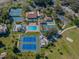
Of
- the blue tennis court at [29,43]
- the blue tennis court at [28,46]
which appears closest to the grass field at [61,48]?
the blue tennis court at [29,43]

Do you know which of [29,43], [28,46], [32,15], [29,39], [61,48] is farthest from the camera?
[32,15]

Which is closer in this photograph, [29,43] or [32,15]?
[29,43]

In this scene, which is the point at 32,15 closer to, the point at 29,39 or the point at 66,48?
the point at 29,39

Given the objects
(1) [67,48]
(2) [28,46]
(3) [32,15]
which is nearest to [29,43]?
(2) [28,46]

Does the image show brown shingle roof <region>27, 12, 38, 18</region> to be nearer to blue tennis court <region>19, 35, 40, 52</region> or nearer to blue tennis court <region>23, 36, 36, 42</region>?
blue tennis court <region>19, 35, 40, 52</region>

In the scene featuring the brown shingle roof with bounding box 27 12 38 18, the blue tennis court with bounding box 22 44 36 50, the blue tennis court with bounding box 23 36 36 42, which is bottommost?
the blue tennis court with bounding box 22 44 36 50

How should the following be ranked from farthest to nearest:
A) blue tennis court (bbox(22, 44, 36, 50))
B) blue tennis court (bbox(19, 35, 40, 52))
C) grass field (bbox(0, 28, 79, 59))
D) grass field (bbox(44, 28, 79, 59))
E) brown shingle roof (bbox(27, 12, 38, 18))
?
brown shingle roof (bbox(27, 12, 38, 18)) < blue tennis court (bbox(22, 44, 36, 50)) < blue tennis court (bbox(19, 35, 40, 52)) < grass field (bbox(44, 28, 79, 59)) < grass field (bbox(0, 28, 79, 59))

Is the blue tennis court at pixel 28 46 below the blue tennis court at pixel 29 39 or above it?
below

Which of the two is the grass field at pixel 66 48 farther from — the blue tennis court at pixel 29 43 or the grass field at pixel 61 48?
the blue tennis court at pixel 29 43

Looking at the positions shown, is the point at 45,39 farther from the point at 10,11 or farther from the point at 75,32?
the point at 10,11

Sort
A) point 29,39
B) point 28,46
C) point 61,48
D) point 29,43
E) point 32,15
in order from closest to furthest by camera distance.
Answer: point 28,46, point 61,48, point 29,43, point 29,39, point 32,15

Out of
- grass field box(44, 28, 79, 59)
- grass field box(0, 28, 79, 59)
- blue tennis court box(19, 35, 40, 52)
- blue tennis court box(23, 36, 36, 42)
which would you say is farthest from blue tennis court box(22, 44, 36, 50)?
grass field box(44, 28, 79, 59)

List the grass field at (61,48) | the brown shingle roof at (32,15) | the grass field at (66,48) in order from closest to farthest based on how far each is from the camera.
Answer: the grass field at (61,48)
the grass field at (66,48)
the brown shingle roof at (32,15)
